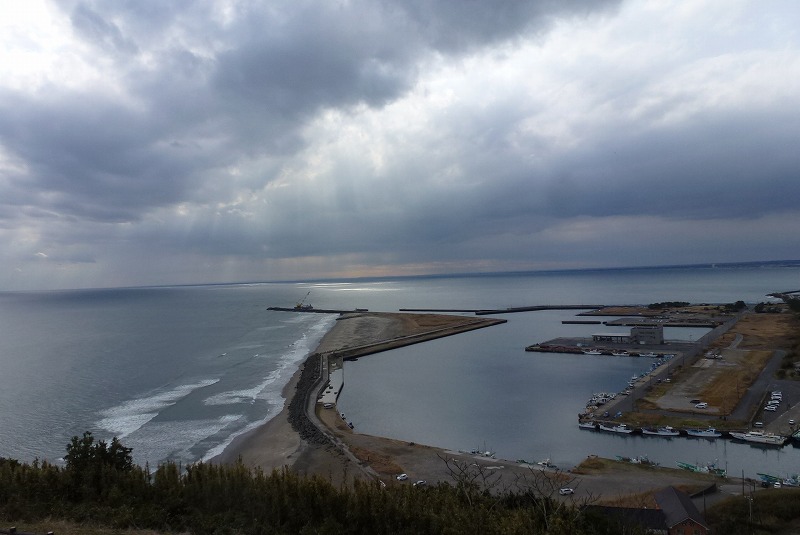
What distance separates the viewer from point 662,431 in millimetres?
23562

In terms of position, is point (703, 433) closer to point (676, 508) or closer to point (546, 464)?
point (546, 464)

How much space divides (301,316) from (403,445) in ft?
238

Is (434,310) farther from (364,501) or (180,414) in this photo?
(364,501)

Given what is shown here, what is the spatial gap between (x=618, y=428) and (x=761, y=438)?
596 centimetres

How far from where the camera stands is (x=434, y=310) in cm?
9656

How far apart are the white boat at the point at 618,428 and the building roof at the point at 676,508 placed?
1036 centimetres

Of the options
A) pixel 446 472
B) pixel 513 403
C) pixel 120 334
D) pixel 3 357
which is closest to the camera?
pixel 446 472


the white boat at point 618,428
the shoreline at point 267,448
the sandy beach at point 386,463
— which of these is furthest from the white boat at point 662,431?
the shoreline at point 267,448

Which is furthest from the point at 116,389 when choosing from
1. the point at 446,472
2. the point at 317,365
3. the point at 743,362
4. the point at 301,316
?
the point at 301,316

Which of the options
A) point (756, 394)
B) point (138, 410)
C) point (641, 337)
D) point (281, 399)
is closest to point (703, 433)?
point (756, 394)

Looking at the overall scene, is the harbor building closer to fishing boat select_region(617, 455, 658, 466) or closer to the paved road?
the paved road

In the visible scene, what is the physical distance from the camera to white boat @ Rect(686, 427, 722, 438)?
22.9 metres

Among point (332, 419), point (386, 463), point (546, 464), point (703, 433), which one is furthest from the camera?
point (332, 419)

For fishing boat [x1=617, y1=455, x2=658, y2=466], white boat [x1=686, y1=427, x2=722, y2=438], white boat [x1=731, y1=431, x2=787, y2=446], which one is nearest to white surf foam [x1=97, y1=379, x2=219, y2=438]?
fishing boat [x1=617, y1=455, x2=658, y2=466]
